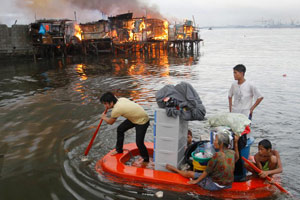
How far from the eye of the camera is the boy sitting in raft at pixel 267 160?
4363 mm

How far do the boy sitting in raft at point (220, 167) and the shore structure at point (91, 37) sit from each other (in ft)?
91.0

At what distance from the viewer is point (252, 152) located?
6090mm

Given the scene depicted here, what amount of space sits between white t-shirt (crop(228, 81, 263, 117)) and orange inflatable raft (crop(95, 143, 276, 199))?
4.62 feet

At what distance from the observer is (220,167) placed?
4.05 m

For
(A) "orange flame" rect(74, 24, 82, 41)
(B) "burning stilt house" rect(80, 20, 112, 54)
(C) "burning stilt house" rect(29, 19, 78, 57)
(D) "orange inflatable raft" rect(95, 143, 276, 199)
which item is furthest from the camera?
(A) "orange flame" rect(74, 24, 82, 41)

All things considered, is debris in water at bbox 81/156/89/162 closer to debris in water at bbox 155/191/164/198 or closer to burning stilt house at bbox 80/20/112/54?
debris in water at bbox 155/191/164/198

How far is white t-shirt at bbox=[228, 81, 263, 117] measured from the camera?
5.21 metres

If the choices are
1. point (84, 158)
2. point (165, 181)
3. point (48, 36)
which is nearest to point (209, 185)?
point (165, 181)

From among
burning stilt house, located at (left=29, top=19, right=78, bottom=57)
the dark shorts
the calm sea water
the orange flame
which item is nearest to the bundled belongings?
the dark shorts

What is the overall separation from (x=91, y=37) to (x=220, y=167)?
34547 mm

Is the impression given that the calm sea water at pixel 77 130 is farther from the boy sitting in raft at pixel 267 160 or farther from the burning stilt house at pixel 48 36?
the burning stilt house at pixel 48 36

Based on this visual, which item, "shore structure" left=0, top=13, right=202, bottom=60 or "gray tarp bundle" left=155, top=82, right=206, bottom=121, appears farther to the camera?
"shore structure" left=0, top=13, right=202, bottom=60

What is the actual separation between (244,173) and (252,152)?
62.8 inches

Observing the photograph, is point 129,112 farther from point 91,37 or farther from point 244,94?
point 91,37
